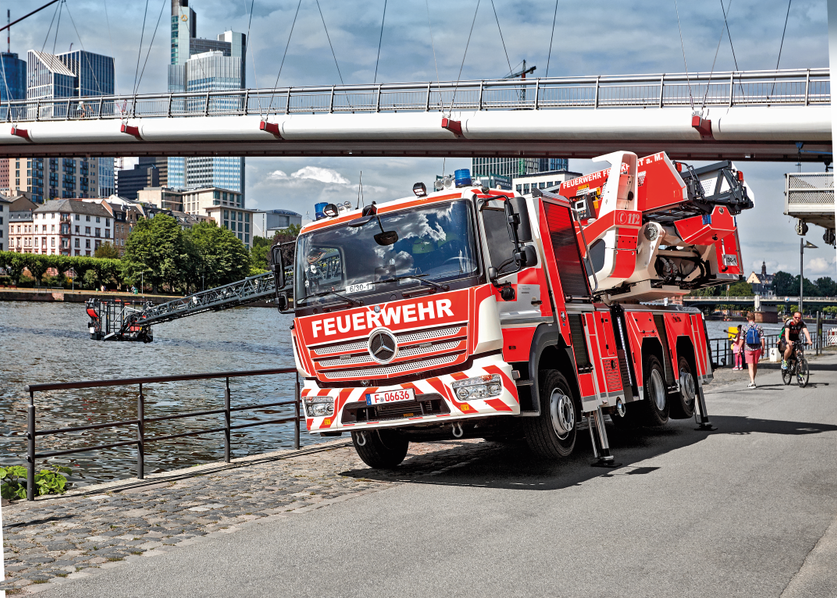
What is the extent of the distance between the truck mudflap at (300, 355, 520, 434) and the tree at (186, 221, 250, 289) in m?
124

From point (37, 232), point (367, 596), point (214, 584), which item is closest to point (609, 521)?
point (367, 596)

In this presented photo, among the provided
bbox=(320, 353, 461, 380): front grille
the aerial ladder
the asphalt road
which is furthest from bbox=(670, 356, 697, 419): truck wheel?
the aerial ladder

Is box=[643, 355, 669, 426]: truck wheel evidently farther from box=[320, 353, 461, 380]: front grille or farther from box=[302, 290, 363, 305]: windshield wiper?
box=[302, 290, 363, 305]: windshield wiper

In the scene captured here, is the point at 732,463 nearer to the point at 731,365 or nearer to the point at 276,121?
the point at 731,365

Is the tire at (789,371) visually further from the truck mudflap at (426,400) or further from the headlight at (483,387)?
the headlight at (483,387)

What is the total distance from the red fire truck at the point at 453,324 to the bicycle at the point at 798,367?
508 inches

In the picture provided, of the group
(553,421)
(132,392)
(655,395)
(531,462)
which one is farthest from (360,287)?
(132,392)

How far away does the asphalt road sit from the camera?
501 cm

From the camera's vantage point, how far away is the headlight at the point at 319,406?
28.3ft

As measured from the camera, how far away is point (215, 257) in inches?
5340

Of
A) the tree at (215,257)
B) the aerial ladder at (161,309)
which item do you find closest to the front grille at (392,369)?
the aerial ladder at (161,309)

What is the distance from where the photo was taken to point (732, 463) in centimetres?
950

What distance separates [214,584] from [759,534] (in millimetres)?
3714

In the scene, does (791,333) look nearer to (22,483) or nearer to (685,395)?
(685,395)
